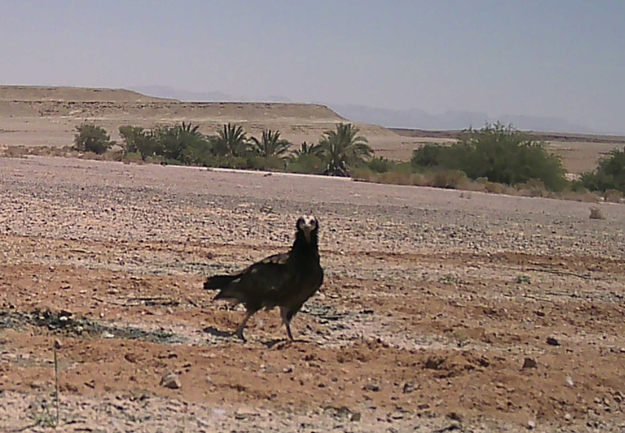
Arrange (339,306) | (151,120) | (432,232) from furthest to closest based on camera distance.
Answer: (151,120) → (432,232) → (339,306)

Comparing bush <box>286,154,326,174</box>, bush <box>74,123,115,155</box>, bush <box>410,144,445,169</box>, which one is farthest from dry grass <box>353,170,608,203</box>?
bush <box>74,123,115,155</box>

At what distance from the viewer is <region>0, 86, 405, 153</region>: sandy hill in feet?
358

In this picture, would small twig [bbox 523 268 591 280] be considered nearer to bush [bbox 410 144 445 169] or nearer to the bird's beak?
the bird's beak

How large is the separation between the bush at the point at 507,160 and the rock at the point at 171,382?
1615 inches

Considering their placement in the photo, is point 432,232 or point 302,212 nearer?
Result: point 432,232

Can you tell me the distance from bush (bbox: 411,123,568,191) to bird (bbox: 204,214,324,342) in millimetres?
39293

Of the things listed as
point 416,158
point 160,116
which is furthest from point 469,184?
point 160,116

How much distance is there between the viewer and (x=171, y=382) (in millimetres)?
6012

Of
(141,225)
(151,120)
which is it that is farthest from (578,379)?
(151,120)

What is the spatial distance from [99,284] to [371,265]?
13.7 ft

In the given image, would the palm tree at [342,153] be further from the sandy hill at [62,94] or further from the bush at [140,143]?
the sandy hill at [62,94]

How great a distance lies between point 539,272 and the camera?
12711 mm

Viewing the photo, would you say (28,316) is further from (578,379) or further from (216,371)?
(578,379)

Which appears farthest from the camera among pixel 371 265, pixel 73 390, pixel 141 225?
pixel 141 225
